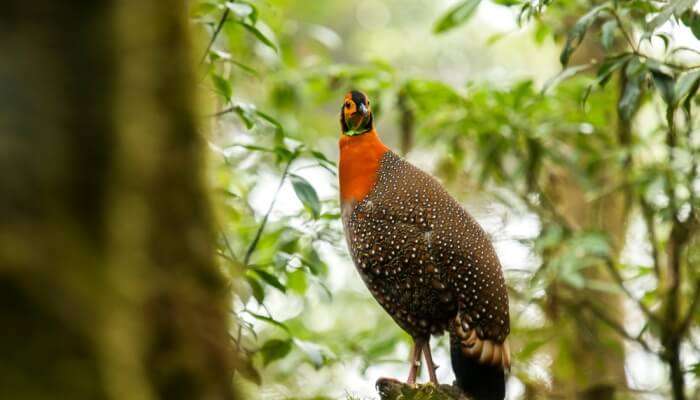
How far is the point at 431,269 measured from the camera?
3887 mm

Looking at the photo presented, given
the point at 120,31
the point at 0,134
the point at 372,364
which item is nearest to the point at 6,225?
the point at 0,134

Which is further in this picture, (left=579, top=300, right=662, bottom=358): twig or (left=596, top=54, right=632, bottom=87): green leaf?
(left=579, top=300, right=662, bottom=358): twig

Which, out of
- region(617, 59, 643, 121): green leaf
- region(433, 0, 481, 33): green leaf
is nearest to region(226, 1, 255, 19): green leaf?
region(433, 0, 481, 33): green leaf

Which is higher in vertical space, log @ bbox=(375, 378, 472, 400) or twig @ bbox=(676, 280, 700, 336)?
twig @ bbox=(676, 280, 700, 336)

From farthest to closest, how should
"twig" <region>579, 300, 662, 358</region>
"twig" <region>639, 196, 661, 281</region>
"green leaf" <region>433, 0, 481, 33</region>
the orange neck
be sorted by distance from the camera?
"twig" <region>639, 196, 661, 281</region> < "twig" <region>579, 300, 662, 358</region> < the orange neck < "green leaf" <region>433, 0, 481, 33</region>

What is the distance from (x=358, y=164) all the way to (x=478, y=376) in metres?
1.23

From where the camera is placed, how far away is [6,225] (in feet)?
3.97

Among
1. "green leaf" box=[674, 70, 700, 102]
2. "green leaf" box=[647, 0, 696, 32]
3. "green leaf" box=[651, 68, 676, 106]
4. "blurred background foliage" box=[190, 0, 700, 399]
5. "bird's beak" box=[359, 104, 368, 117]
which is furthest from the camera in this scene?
"blurred background foliage" box=[190, 0, 700, 399]

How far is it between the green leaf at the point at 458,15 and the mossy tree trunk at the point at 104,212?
9.23 ft

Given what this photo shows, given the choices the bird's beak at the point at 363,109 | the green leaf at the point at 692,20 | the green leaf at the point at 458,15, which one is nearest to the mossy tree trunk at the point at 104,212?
the green leaf at the point at 692,20

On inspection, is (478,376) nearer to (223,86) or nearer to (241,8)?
(223,86)

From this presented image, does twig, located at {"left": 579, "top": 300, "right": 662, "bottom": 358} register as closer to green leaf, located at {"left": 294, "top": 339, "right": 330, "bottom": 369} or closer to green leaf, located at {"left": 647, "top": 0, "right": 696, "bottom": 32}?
green leaf, located at {"left": 294, "top": 339, "right": 330, "bottom": 369}

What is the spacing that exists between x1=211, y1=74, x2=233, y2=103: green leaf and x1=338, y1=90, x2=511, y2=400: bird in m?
0.78

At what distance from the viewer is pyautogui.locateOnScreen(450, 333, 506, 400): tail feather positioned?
3834mm
